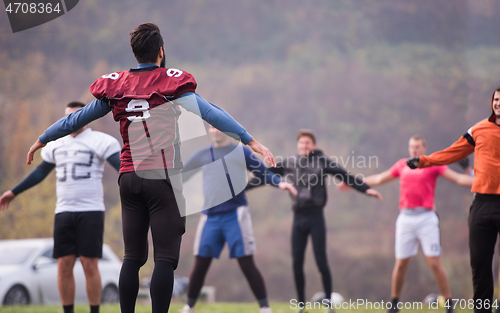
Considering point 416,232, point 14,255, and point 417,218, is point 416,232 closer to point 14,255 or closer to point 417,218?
Result: point 417,218

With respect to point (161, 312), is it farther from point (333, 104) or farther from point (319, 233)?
point (333, 104)

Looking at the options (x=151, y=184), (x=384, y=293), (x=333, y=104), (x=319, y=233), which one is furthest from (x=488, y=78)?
(x=151, y=184)

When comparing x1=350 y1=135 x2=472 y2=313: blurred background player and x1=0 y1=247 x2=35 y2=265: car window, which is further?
x1=0 y1=247 x2=35 y2=265: car window

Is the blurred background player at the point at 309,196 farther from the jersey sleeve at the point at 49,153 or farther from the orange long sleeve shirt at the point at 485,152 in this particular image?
the jersey sleeve at the point at 49,153

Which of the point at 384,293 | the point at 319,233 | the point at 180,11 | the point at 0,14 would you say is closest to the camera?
the point at 319,233

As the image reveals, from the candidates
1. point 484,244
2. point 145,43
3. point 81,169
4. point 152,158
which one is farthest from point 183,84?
point 484,244

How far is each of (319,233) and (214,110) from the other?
355 centimetres

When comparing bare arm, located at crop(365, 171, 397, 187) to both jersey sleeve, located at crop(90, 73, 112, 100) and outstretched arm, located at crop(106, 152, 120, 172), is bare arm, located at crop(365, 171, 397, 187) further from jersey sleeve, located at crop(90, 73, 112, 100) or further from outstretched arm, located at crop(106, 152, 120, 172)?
jersey sleeve, located at crop(90, 73, 112, 100)

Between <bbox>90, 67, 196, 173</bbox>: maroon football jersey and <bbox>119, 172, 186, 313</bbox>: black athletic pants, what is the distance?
0.37 ft

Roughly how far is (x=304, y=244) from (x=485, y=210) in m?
2.66

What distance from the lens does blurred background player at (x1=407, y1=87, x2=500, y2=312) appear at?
394 centimetres

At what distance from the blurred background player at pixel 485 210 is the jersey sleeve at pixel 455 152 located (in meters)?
0.12

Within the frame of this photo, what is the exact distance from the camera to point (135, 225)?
2920 millimetres

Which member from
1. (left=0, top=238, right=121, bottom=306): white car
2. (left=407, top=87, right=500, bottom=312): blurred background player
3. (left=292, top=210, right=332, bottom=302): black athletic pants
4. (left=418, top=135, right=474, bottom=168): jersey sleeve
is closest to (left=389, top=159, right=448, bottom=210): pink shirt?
(left=292, top=210, right=332, bottom=302): black athletic pants
